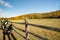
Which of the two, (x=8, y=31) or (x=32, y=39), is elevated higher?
(x=8, y=31)

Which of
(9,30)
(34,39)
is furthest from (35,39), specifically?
(9,30)

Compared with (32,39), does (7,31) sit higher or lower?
higher

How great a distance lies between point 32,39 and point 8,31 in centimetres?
200

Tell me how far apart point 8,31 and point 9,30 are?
117 mm

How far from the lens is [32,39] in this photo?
854 centimetres

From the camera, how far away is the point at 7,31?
26.1ft

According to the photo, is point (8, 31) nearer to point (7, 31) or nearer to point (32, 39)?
point (7, 31)

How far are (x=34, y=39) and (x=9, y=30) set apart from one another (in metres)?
2.11

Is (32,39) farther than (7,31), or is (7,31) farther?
(32,39)

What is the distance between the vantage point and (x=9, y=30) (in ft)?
26.4

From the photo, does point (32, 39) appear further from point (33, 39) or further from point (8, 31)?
point (8, 31)

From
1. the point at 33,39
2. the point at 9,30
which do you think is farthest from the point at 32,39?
the point at 9,30

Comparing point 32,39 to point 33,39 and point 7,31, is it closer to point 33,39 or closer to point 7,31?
point 33,39

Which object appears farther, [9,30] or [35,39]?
[35,39]
